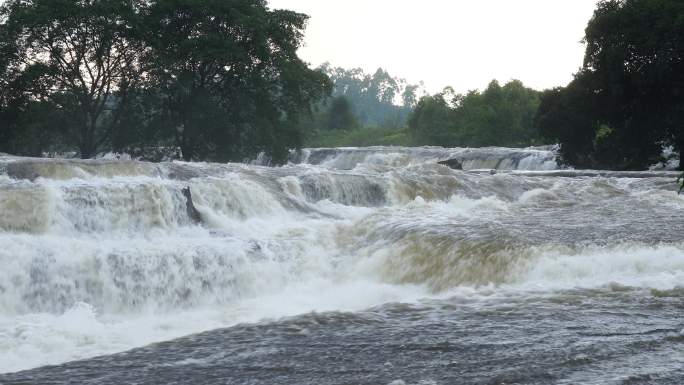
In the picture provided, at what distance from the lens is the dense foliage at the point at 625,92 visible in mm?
25219

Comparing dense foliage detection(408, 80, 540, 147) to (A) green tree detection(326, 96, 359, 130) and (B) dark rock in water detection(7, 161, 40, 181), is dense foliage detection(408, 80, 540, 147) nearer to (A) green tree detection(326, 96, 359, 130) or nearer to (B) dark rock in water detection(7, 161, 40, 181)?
(A) green tree detection(326, 96, 359, 130)

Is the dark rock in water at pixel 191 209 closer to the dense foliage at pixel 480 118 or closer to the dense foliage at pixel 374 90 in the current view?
the dense foliage at pixel 480 118

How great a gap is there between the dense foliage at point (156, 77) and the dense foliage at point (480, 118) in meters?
30.9

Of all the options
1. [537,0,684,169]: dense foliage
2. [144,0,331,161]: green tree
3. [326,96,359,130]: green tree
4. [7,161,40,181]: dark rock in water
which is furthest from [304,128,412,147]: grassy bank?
[7,161,40,181]: dark rock in water

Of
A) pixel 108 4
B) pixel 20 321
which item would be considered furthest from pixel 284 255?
pixel 108 4

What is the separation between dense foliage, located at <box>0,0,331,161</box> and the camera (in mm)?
28516

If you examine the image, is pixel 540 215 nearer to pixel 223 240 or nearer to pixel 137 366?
pixel 223 240

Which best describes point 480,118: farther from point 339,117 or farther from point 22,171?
point 22,171

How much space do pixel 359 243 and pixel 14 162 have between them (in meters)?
6.83

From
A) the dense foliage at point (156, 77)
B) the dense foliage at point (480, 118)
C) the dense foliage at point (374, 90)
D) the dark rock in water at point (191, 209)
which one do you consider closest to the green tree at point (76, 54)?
the dense foliage at point (156, 77)

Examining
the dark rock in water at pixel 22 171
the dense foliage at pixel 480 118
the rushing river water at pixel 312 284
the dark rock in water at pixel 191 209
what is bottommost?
the rushing river water at pixel 312 284

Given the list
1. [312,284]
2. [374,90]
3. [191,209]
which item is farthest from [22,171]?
[374,90]

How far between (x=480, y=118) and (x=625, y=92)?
36.7m

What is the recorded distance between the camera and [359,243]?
522 inches
